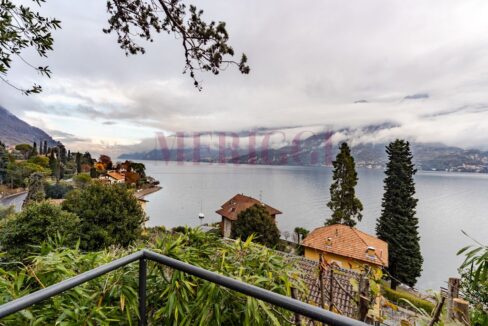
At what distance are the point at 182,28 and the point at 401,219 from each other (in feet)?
59.9

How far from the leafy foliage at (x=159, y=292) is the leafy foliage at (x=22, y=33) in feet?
5.39

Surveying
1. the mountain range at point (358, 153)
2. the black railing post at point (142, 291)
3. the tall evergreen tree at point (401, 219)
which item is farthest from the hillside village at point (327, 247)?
the mountain range at point (358, 153)

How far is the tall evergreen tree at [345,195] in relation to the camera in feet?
55.5

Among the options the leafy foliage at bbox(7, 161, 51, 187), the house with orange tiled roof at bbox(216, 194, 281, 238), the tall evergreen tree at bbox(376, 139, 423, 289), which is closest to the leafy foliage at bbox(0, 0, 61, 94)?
the house with orange tiled roof at bbox(216, 194, 281, 238)

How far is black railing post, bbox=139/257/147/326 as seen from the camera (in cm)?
115

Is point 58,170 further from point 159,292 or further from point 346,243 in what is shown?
point 159,292

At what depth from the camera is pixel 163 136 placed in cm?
2114

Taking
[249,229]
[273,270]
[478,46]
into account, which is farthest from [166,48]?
[478,46]

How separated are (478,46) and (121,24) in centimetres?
1635

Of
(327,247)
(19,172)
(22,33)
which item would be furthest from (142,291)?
(19,172)

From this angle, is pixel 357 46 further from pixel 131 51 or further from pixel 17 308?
pixel 17 308

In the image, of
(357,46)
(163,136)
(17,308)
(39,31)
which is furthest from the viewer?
(163,136)

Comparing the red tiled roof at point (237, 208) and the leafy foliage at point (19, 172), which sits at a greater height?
the leafy foliage at point (19, 172)

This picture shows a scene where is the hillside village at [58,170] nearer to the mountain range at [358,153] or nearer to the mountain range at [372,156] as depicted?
the mountain range at [358,153]
